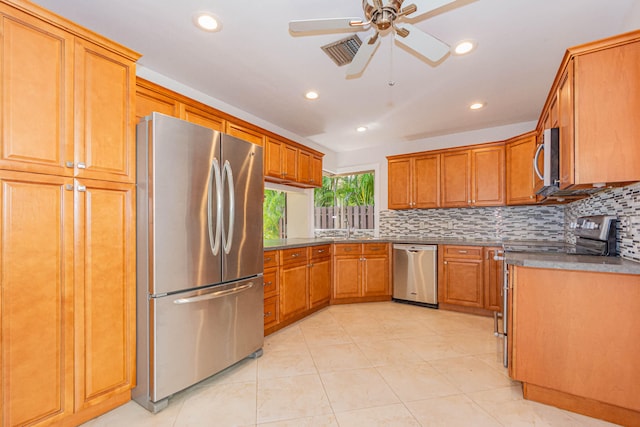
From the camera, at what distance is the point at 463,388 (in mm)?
1874

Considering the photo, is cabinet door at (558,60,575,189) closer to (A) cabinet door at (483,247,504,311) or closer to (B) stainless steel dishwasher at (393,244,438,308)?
(A) cabinet door at (483,247,504,311)

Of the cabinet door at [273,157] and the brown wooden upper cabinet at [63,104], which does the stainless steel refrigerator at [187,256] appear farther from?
the cabinet door at [273,157]

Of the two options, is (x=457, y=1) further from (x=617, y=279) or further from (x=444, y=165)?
(x=444, y=165)

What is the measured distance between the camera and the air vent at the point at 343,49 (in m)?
1.96

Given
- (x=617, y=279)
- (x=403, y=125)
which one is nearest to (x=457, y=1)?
(x=617, y=279)

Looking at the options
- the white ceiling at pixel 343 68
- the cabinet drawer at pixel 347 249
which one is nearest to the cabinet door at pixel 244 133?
the white ceiling at pixel 343 68

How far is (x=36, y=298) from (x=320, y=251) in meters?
2.60

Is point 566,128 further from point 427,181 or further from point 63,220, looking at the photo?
point 63,220

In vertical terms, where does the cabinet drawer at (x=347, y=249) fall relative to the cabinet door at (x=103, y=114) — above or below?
below

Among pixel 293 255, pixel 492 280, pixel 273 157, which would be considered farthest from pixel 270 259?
pixel 492 280

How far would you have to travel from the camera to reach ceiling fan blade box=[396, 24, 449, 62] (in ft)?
5.09

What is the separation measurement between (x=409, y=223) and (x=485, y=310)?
1594 mm

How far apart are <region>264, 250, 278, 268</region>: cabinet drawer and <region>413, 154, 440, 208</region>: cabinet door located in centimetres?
234

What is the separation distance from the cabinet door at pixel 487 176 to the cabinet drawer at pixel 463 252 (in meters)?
0.65
